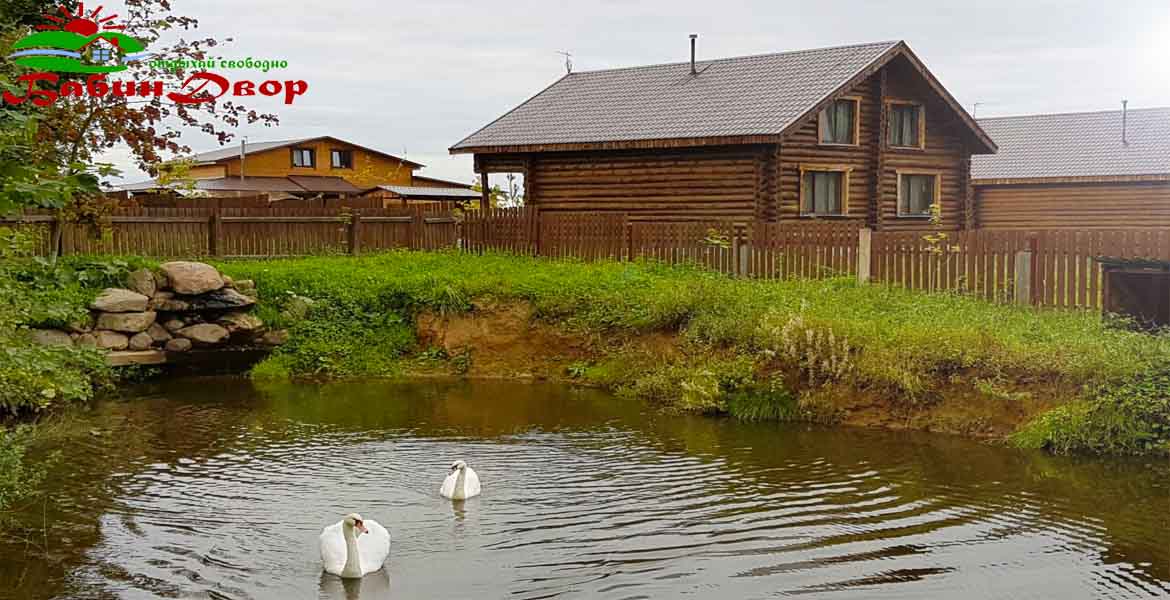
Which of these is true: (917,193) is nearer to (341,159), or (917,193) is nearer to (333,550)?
(333,550)

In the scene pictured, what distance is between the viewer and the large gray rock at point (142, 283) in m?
20.3

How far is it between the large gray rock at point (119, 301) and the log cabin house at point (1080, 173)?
28.9 meters

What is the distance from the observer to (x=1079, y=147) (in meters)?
39.5

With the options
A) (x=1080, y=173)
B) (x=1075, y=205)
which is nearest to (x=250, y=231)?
(x=1080, y=173)

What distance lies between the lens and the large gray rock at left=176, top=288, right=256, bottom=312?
67.4ft

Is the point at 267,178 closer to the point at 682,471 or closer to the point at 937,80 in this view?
the point at 937,80

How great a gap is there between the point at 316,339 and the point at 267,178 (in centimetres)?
4069

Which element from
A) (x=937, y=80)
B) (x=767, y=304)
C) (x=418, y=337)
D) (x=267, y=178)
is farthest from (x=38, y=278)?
(x=267, y=178)

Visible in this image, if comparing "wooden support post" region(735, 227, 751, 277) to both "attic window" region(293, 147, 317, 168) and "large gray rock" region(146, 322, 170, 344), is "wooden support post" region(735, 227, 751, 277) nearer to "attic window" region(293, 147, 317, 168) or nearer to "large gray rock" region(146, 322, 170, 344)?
"large gray rock" region(146, 322, 170, 344)

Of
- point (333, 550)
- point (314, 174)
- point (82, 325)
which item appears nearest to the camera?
point (333, 550)

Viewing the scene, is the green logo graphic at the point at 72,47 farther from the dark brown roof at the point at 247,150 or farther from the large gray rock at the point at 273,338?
the dark brown roof at the point at 247,150

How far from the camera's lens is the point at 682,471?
1298cm

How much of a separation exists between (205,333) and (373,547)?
1217 centimetres

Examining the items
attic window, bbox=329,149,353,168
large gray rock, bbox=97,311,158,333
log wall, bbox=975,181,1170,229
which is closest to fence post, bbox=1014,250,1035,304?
large gray rock, bbox=97,311,158,333
